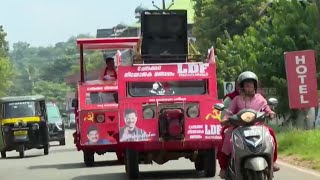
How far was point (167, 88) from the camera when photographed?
16.1 metres

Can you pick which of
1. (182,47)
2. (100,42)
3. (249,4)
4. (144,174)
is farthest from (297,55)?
(249,4)

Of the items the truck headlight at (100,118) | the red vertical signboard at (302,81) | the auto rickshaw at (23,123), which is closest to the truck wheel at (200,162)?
the truck headlight at (100,118)

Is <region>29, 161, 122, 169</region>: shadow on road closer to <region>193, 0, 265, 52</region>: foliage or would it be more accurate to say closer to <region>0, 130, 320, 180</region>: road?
<region>0, 130, 320, 180</region>: road

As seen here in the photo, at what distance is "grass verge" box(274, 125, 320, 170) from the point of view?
64.1 ft

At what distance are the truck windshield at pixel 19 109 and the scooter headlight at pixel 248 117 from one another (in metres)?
19.7

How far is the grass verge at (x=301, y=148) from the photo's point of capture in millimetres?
19545

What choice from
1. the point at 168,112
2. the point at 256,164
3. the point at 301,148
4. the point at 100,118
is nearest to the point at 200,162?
the point at 168,112

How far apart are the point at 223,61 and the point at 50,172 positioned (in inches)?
1130

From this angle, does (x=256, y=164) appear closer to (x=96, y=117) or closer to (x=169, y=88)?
(x=169, y=88)

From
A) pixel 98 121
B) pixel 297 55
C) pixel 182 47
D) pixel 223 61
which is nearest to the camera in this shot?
pixel 98 121

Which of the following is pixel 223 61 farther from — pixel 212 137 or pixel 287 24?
pixel 212 137

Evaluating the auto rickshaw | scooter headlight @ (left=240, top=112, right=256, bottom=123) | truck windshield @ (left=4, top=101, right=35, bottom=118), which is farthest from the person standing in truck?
scooter headlight @ (left=240, top=112, right=256, bottom=123)

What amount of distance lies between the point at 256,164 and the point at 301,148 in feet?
40.7

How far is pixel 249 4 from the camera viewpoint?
56.2 m
